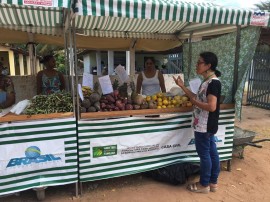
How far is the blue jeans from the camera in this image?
306 centimetres

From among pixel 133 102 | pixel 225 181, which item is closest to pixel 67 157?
pixel 133 102

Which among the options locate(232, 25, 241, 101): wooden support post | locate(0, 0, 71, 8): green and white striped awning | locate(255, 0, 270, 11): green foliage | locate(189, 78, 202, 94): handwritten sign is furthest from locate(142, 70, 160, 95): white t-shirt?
locate(0, 0, 71, 8): green and white striped awning

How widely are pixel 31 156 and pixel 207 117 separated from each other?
2.15 m

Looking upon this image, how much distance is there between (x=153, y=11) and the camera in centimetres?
261

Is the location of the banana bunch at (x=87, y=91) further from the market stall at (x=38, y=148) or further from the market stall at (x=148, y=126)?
the market stall at (x=148, y=126)

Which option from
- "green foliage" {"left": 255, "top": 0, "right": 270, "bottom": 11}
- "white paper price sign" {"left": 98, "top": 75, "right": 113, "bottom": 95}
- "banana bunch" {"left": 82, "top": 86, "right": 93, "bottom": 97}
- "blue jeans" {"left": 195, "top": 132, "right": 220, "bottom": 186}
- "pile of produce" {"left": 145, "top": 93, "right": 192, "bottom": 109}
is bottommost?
"blue jeans" {"left": 195, "top": 132, "right": 220, "bottom": 186}

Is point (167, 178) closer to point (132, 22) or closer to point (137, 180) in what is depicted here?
point (137, 180)

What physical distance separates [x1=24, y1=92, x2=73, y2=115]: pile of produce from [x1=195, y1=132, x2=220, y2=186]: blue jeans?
5.57ft

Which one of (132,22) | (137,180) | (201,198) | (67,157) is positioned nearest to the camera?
(67,157)

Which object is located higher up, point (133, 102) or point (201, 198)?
point (133, 102)

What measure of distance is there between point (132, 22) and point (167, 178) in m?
3.07

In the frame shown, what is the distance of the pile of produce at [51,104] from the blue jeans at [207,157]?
1.70 meters

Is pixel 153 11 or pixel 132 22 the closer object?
pixel 153 11

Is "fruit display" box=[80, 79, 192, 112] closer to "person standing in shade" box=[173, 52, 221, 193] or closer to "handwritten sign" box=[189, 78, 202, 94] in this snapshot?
"handwritten sign" box=[189, 78, 202, 94]
